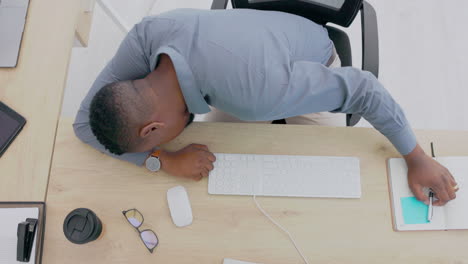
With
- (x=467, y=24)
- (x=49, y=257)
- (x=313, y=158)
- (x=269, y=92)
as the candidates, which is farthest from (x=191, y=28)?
(x=467, y=24)

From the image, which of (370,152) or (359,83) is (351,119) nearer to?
(370,152)

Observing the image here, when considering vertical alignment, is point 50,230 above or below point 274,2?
below

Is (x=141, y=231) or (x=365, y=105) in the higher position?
(x=365, y=105)

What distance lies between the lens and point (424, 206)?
91 centimetres

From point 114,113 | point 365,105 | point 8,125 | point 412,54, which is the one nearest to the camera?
point 114,113

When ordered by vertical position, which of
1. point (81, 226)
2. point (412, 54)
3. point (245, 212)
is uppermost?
point (412, 54)

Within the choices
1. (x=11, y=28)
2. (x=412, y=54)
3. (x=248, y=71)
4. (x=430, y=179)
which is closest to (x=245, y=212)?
(x=248, y=71)

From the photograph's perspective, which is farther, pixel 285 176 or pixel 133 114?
pixel 285 176

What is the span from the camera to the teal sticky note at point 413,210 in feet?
2.93

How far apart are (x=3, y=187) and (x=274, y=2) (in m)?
0.97

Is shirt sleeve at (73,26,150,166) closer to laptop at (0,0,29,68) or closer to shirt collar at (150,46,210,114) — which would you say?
shirt collar at (150,46,210,114)

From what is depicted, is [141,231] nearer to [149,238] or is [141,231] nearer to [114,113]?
[149,238]

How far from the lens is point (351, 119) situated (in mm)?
1077

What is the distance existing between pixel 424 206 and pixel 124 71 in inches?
35.2
